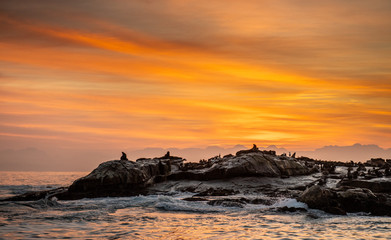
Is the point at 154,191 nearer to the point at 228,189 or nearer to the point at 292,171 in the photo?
the point at 228,189

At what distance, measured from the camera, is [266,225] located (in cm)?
2098

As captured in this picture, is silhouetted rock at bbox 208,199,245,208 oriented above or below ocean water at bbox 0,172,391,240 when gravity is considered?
above

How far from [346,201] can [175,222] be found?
44.0 feet

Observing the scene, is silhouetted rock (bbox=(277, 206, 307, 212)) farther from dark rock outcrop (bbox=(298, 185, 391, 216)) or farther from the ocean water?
dark rock outcrop (bbox=(298, 185, 391, 216))

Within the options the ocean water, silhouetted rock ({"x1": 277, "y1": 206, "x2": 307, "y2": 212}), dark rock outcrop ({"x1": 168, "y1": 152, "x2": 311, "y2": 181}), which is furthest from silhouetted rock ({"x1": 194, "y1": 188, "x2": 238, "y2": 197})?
silhouetted rock ({"x1": 277, "y1": 206, "x2": 307, "y2": 212})

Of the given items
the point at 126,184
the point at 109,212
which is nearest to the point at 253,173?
the point at 126,184

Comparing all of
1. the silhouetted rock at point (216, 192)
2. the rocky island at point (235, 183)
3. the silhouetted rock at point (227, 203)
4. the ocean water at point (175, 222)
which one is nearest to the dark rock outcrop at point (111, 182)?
the rocky island at point (235, 183)

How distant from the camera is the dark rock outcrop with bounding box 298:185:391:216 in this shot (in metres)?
25.5

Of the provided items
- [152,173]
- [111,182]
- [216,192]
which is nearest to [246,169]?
[216,192]

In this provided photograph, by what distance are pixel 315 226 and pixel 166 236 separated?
8965mm

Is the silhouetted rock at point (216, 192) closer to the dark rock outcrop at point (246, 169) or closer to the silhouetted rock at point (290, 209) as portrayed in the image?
the dark rock outcrop at point (246, 169)

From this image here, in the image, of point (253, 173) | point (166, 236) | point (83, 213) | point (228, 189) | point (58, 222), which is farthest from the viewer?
point (253, 173)

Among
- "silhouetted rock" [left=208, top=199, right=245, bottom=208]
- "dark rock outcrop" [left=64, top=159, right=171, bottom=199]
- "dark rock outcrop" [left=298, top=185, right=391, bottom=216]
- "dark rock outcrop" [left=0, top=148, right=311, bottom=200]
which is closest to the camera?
"dark rock outcrop" [left=298, top=185, right=391, bottom=216]

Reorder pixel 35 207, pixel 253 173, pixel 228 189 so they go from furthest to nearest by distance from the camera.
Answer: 1. pixel 253 173
2. pixel 228 189
3. pixel 35 207
